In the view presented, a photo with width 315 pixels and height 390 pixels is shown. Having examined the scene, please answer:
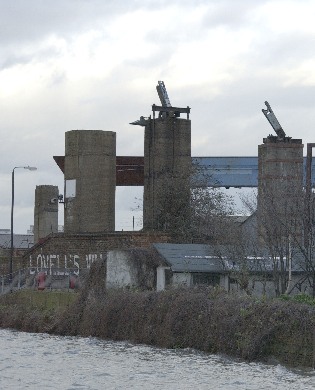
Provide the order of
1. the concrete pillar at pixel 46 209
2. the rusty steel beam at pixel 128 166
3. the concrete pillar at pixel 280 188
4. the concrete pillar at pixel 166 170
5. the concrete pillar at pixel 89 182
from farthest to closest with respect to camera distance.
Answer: the concrete pillar at pixel 46 209, the rusty steel beam at pixel 128 166, the concrete pillar at pixel 89 182, the concrete pillar at pixel 166 170, the concrete pillar at pixel 280 188

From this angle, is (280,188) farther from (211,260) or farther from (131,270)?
(131,270)

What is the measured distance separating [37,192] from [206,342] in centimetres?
4977

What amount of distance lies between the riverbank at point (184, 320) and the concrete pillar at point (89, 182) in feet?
37.3

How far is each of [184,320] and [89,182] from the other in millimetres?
25532

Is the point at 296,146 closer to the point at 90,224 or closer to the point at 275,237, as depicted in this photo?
the point at 90,224

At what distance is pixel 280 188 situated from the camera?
165 ft

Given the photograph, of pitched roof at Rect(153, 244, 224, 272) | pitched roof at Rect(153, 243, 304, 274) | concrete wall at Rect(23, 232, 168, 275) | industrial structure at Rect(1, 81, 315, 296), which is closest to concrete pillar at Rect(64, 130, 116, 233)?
industrial structure at Rect(1, 81, 315, 296)

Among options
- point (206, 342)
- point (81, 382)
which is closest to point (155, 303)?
point (206, 342)

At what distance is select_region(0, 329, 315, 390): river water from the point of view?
26.5m

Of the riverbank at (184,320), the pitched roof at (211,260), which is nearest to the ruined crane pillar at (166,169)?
the riverbank at (184,320)

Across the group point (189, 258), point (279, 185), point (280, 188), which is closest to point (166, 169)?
point (279, 185)

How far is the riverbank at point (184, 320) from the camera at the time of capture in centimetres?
3181

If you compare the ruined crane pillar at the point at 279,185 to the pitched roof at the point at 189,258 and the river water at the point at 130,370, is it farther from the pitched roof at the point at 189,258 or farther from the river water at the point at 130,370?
the river water at the point at 130,370

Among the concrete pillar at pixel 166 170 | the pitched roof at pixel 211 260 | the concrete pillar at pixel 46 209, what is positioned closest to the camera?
the pitched roof at pixel 211 260
